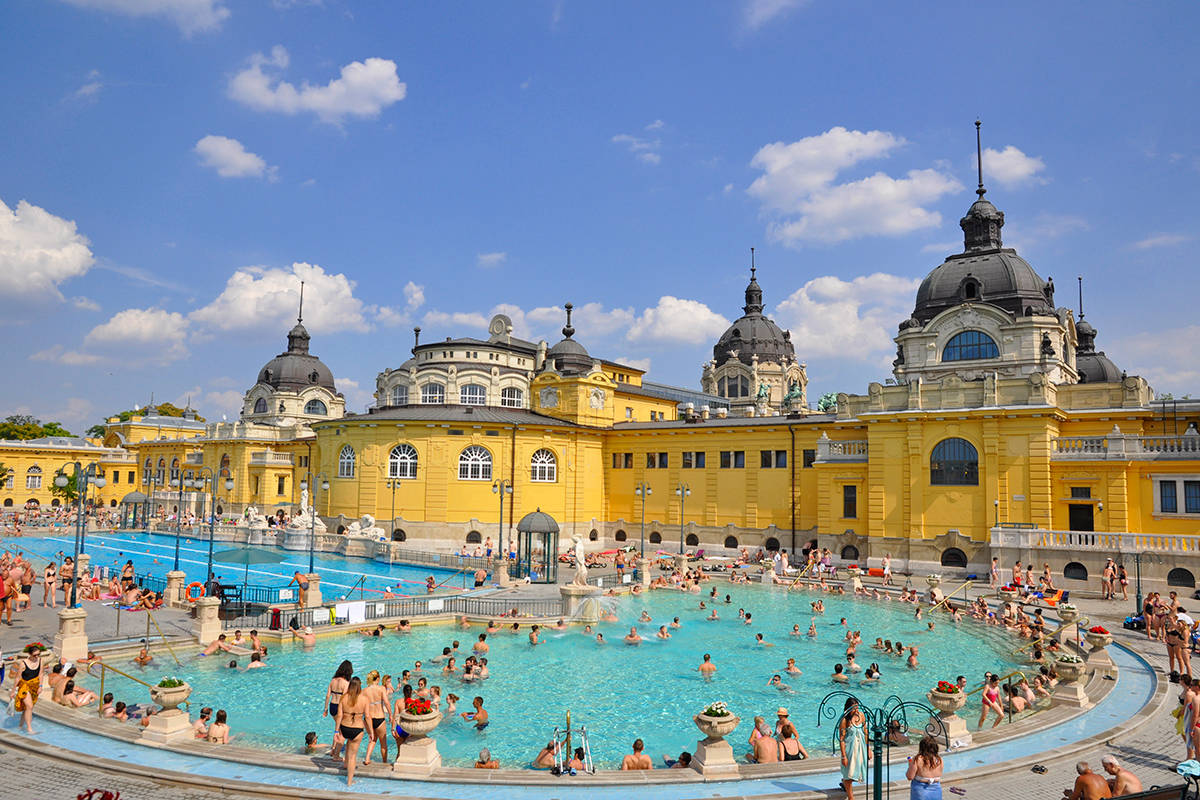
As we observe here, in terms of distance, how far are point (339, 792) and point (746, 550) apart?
3809 centimetres

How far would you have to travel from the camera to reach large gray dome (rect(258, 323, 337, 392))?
80.1 m

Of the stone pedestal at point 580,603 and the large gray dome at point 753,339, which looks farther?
the large gray dome at point 753,339

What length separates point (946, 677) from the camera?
2072 centimetres

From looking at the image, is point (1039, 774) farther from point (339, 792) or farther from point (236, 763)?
point (236, 763)

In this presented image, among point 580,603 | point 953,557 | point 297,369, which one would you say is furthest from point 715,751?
point 297,369

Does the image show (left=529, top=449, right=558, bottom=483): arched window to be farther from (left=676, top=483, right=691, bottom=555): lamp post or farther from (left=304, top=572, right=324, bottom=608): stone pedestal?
(left=304, top=572, right=324, bottom=608): stone pedestal

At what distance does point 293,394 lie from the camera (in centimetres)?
7869

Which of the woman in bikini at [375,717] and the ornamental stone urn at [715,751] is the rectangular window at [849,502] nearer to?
the ornamental stone urn at [715,751]

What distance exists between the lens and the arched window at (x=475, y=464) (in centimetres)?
4975

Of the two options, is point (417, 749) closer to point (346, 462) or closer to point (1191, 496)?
point (1191, 496)

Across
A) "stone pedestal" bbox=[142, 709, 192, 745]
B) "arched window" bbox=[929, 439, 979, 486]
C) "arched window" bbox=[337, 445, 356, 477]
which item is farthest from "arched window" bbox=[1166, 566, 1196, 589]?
"arched window" bbox=[337, 445, 356, 477]

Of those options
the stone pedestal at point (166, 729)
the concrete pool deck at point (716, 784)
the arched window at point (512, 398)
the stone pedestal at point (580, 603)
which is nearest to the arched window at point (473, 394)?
the arched window at point (512, 398)

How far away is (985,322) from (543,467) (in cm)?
2909

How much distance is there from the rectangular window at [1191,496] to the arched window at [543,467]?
3484 cm
